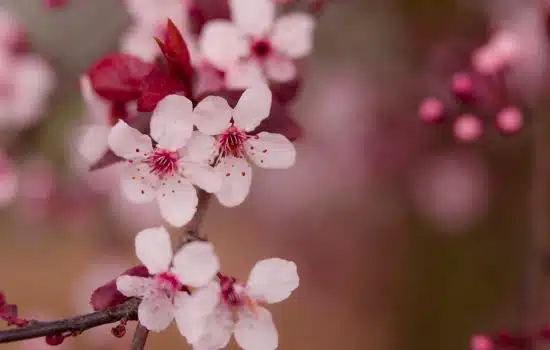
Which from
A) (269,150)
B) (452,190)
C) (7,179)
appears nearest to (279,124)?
(269,150)

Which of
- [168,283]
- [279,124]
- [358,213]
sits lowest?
[358,213]

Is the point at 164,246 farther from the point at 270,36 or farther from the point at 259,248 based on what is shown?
the point at 259,248

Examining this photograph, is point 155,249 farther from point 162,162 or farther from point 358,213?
point 358,213

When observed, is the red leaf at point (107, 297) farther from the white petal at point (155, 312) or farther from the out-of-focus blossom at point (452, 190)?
the out-of-focus blossom at point (452, 190)

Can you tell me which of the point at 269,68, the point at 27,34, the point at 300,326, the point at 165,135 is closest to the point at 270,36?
the point at 269,68

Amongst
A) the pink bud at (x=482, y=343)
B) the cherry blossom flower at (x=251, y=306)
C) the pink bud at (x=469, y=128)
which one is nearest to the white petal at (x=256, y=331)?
the cherry blossom flower at (x=251, y=306)

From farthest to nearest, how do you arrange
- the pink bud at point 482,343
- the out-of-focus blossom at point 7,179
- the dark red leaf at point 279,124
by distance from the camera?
1. the out-of-focus blossom at point 7,179
2. the pink bud at point 482,343
3. the dark red leaf at point 279,124
